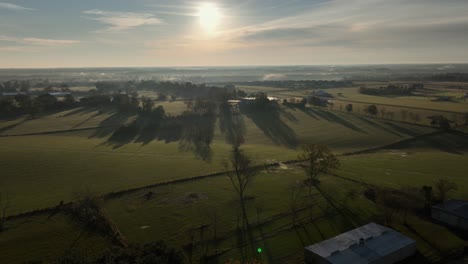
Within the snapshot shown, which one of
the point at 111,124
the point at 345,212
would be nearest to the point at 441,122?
the point at 345,212

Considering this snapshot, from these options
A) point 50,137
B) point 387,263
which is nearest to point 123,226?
point 387,263

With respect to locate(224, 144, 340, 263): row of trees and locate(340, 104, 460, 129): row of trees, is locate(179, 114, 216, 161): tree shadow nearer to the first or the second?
locate(224, 144, 340, 263): row of trees

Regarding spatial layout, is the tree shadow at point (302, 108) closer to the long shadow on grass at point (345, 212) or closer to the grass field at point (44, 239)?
the long shadow on grass at point (345, 212)

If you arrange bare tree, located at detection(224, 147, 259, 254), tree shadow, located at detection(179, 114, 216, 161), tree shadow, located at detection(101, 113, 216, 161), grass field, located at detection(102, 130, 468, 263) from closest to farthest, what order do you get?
grass field, located at detection(102, 130, 468, 263), bare tree, located at detection(224, 147, 259, 254), tree shadow, located at detection(179, 114, 216, 161), tree shadow, located at detection(101, 113, 216, 161)

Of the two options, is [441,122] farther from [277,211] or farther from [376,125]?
[277,211]

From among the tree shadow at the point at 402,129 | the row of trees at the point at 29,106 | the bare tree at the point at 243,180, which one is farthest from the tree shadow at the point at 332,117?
the row of trees at the point at 29,106

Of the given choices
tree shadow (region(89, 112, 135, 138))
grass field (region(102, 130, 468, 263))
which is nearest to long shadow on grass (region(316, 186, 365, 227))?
grass field (region(102, 130, 468, 263))

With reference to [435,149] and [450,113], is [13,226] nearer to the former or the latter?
[435,149]

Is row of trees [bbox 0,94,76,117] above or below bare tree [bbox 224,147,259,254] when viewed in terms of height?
above
